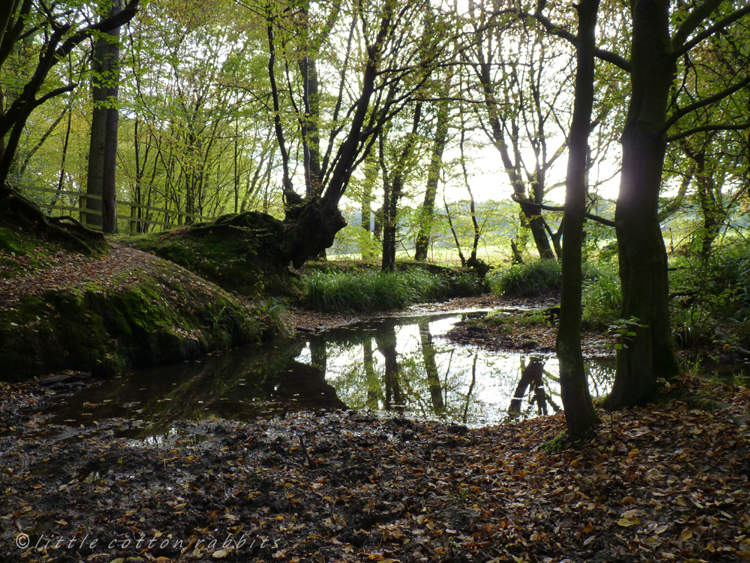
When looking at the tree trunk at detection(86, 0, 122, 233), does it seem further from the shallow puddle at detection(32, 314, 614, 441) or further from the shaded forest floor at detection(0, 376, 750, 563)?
the shaded forest floor at detection(0, 376, 750, 563)

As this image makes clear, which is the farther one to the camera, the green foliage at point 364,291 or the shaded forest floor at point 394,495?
the green foliage at point 364,291

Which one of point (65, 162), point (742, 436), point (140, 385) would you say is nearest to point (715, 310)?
point (742, 436)

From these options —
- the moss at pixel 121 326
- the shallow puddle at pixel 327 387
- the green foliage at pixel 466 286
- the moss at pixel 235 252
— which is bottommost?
the shallow puddle at pixel 327 387

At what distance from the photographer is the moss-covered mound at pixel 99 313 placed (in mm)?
5301

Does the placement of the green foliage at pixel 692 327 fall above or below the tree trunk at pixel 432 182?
below

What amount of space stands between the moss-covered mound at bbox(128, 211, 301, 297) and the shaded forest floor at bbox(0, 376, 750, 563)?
284 inches

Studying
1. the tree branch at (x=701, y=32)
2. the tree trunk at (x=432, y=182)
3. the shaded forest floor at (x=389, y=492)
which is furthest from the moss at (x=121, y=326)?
the tree trunk at (x=432, y=182)

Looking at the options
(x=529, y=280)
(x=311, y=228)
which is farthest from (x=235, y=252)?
(x=529, y=280)

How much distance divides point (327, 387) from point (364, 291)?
7.75 metres

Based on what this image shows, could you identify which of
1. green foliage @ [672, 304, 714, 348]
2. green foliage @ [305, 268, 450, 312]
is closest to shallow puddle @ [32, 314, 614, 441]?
green foliage @ [672, 304, 714, 348]

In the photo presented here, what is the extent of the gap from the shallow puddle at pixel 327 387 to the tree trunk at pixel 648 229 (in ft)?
4.17

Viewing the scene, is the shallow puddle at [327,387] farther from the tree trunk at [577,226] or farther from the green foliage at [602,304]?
the green foliage at [602,304]

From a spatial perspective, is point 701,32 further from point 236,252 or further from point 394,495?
point 236,252

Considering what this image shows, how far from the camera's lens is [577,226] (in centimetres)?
300
